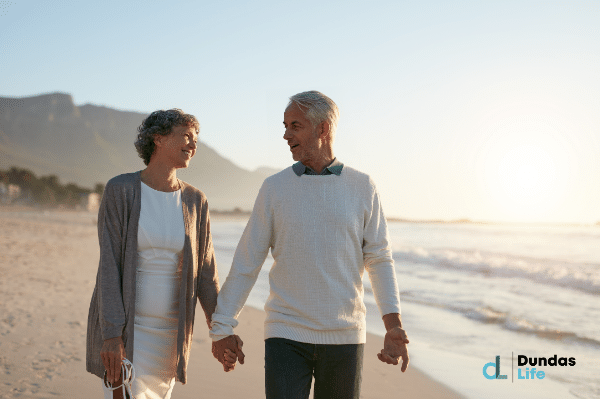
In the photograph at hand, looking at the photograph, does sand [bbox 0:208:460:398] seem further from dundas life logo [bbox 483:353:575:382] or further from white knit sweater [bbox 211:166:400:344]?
white knit sweater [bbox 211:166:400:344]

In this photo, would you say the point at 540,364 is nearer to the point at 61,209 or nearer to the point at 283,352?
the point at 283,352

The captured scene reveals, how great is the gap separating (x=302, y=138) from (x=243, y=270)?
0.66 metres

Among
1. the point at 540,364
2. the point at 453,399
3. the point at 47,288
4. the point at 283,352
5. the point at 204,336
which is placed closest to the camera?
the point at 283,352

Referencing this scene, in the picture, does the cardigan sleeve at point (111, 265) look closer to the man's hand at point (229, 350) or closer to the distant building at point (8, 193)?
the man's hand at point (229, 350)

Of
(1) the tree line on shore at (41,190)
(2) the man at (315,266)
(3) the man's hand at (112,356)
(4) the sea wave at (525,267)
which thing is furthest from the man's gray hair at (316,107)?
(1) the tree line on shore at (41,190)

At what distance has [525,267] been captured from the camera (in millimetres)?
18328

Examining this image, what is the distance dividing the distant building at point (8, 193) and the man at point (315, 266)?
59594 mm

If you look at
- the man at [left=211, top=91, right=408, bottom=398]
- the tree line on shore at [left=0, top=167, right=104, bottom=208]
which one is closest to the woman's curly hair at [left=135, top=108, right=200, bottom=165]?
the man at [left=211, top=91, right=408, bottom=398]

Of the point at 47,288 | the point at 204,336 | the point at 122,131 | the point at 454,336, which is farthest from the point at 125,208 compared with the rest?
the point at 122,131

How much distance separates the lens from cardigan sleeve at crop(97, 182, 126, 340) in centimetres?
237

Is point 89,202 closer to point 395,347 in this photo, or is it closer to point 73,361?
point 73,361

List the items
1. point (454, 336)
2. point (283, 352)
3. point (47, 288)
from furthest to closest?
point (47, 288)
point (454, 336)
point (283, 352)

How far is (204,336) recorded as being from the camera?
6.45m

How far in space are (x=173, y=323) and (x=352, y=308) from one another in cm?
96
